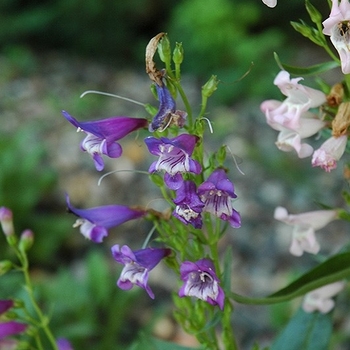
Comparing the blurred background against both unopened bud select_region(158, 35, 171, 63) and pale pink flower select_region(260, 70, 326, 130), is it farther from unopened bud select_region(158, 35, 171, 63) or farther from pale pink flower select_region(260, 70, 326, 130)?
unopened bud select_region(158, 35, 171, 63)

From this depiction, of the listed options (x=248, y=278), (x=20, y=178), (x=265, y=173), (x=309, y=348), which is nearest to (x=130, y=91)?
(x=265, y=173)

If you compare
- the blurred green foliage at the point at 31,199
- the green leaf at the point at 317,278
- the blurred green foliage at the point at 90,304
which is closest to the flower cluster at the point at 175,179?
the green leaf at the point at 317,278

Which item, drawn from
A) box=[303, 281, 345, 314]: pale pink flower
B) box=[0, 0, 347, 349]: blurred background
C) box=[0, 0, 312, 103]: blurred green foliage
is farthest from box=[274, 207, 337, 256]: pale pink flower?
box=[0, 0, 312, 103]: blurred green foliage

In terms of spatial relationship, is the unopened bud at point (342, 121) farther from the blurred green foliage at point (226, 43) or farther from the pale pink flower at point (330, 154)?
the blurred green foliage at point (226, 43)

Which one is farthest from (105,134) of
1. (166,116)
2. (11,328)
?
(11,328)

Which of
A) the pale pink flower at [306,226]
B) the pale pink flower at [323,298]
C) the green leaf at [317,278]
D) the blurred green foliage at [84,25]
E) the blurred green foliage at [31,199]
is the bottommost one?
the blurred green foliage at [84,25]

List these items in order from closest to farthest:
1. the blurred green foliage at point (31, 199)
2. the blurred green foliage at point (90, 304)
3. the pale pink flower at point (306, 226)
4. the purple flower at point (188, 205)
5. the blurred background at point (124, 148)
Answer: the purple flower at point (188, 205)
the pale pink flower at point (306, 226)
the blurred green foliage at point (90, 304)
the blurred background at point (124, 148)
the blurred green foliage at point (31, 199)

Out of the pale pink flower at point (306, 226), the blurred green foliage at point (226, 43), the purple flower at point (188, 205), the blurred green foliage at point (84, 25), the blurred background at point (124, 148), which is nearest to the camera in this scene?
the purple flower at point (188, 205)

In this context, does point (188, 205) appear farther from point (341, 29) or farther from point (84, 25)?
point (84, 25)
